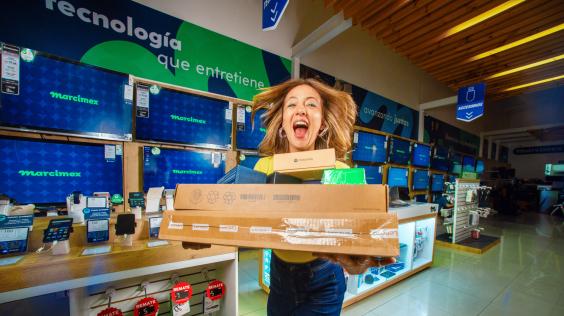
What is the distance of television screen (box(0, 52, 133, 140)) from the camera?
1.65m

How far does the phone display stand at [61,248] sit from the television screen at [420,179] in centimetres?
632

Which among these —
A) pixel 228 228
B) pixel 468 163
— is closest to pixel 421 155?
pixel 468 163

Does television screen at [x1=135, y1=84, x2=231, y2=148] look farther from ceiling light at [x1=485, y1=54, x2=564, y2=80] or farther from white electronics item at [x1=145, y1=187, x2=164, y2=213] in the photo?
ceiling light at [x1=485, y1=54, x2=564, y2=80]

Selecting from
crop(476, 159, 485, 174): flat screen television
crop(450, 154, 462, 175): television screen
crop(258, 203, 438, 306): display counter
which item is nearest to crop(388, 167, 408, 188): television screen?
crop(258, 203, 438, 306): display counter

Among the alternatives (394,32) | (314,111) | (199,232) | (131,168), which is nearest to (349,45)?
(394,32)

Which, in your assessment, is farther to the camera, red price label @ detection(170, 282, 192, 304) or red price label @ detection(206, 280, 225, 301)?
red price label @ detection(206, 280, 225, 301)

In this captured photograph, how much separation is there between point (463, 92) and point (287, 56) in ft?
14.6

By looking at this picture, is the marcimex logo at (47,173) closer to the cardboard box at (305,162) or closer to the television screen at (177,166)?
the television screen at (177,166)

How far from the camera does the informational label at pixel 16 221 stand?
3.48ft

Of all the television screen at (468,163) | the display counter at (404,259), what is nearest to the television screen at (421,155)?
the display counter at (404,259)

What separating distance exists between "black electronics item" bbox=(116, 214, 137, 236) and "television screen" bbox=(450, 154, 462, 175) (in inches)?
341

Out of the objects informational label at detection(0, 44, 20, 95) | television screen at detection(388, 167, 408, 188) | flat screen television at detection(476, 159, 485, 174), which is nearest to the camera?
informational label at detection(0, 44, 20, 95)

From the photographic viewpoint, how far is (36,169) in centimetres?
170

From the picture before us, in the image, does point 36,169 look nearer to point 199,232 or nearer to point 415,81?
point 199,232
